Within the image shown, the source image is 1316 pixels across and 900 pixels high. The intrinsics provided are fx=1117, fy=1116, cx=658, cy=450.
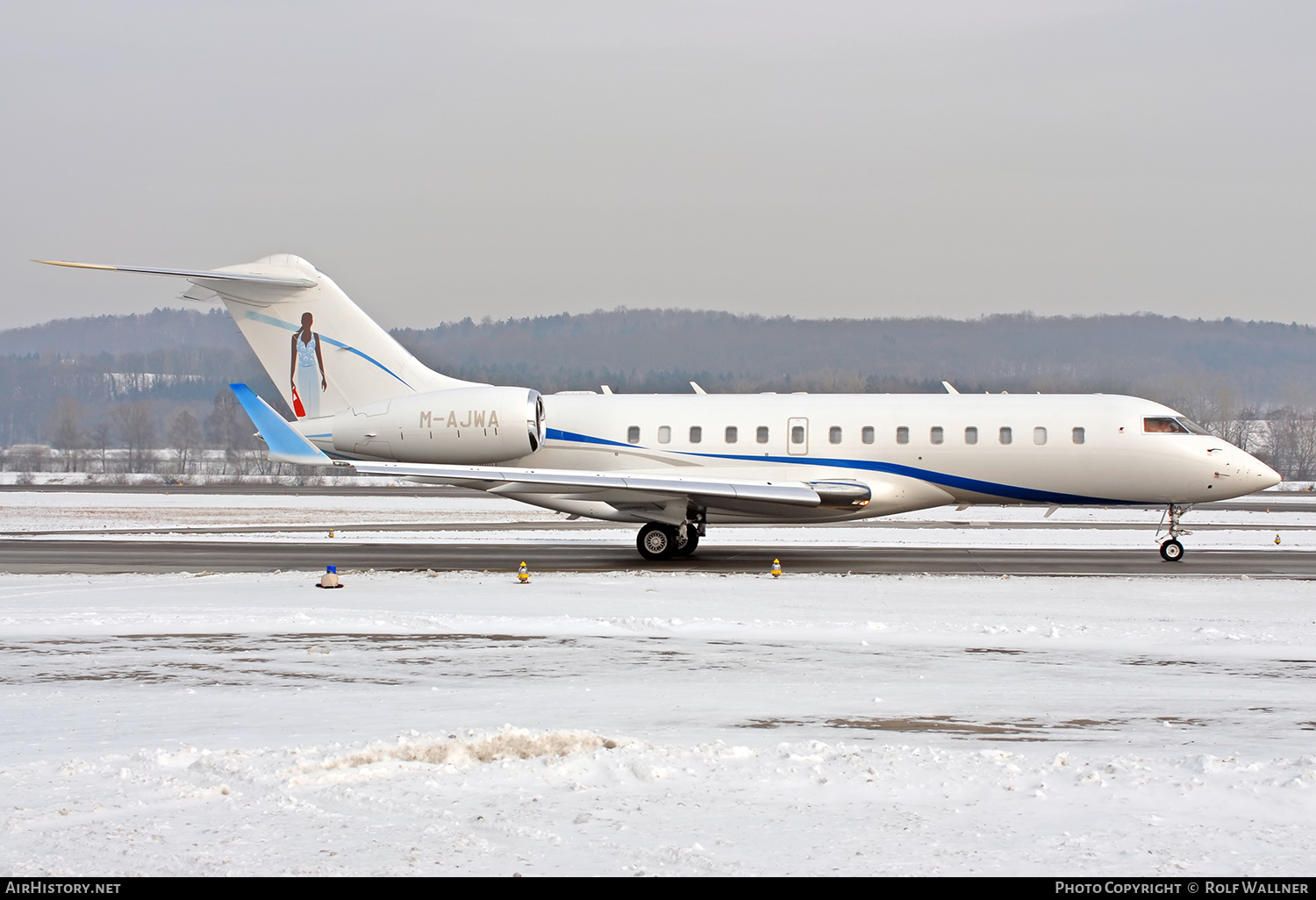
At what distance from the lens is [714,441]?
23.6 m

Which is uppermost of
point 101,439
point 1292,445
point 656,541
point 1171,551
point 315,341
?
point 315,341

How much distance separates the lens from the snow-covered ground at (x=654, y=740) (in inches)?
215

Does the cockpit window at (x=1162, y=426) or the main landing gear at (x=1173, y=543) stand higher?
the cockpit window at (x=1162, y=426)

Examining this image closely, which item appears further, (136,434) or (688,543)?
(136,434)

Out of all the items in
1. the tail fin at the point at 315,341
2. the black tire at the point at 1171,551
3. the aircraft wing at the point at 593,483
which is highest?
the tail fin at the point at 315,341

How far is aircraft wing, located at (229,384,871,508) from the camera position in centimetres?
2106

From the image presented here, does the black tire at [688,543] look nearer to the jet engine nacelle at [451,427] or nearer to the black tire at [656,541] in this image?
the black tire at [656,541]

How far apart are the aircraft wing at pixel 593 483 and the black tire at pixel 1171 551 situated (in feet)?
20.4

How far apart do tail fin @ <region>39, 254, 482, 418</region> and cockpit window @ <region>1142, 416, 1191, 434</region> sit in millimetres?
15384

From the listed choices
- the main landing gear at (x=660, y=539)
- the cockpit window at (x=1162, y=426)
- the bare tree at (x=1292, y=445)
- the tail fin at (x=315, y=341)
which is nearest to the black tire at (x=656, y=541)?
the main landing gear at (x=660, y=539)

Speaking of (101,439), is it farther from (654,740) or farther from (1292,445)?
(654,740)

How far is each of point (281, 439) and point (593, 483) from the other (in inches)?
233

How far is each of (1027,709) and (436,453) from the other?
1639cm

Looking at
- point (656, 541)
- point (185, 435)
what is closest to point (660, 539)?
point (656, 541)
